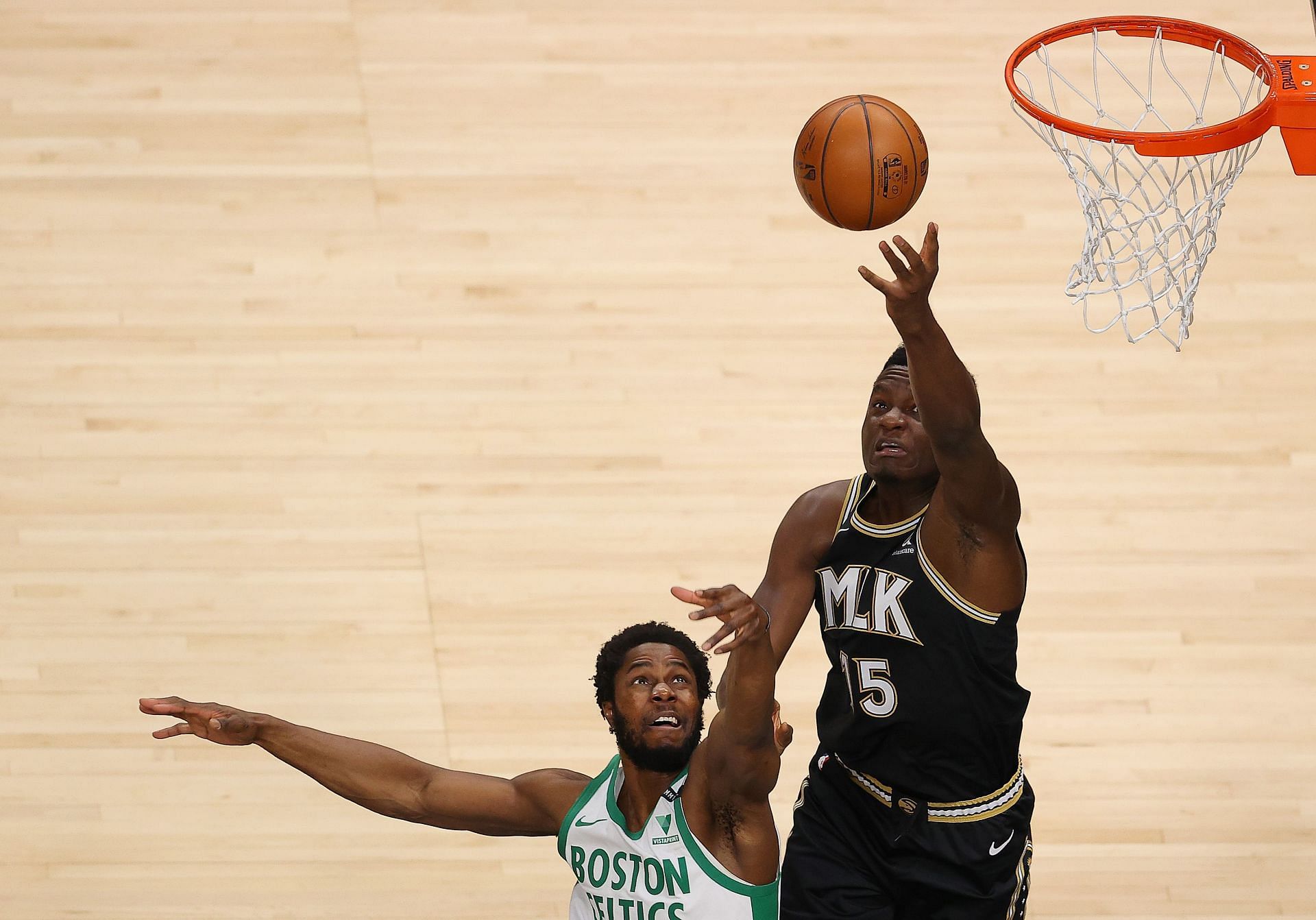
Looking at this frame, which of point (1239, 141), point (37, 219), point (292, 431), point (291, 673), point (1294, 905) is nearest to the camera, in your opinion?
point (1239, 141)

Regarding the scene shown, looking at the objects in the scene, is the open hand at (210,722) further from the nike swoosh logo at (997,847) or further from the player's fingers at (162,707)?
the nike swoosh logo at (997,847)

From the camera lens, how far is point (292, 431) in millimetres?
6258

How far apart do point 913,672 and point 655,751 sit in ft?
2.08

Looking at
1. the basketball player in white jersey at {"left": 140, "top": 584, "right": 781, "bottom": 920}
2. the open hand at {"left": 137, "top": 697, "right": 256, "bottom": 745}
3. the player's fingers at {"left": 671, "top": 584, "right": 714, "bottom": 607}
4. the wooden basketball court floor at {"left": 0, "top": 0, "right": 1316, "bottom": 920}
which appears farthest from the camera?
the wooden basketball court floor at {"left": 0, "top": 0, "right": 1316, "bottom": 920}

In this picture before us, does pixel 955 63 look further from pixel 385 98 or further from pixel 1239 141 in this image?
pixel 1239 141

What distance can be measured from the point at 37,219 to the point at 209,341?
0.92 m

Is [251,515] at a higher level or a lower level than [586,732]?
higher

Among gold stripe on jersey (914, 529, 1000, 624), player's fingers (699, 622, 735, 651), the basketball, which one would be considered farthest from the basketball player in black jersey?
player's fingers (699, 622, 735, 651)

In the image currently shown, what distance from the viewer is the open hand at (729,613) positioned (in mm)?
3002

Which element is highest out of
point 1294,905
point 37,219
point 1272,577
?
point 37,219

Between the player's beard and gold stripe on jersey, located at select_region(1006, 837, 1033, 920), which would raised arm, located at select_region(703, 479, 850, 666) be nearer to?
the player's beard

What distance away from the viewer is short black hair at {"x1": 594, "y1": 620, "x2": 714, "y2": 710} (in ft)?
11.9

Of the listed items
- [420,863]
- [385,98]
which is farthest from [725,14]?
[420,863]

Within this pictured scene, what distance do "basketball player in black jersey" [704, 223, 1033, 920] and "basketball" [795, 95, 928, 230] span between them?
1.17ft
